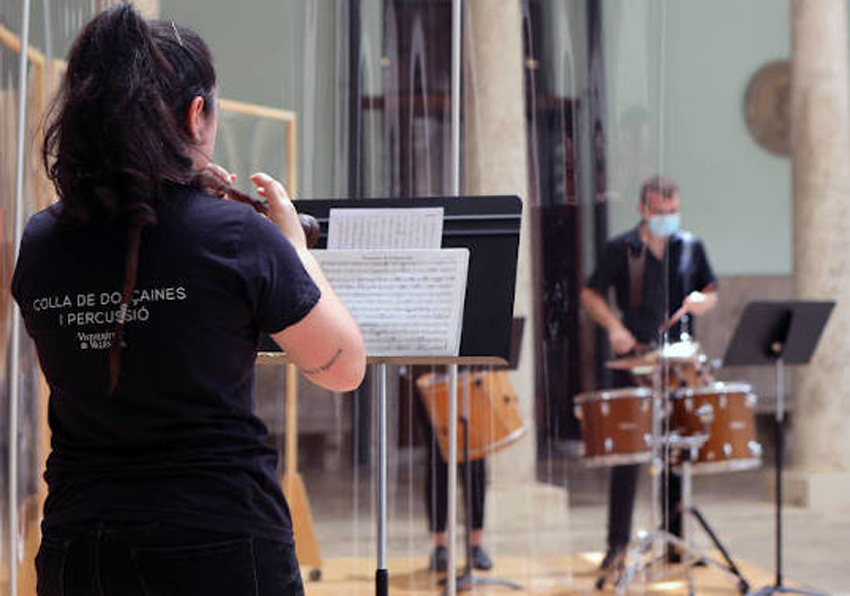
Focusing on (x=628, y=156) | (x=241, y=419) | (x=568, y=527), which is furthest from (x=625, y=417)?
(x=241, y=419)

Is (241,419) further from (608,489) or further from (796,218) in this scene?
(796,218)

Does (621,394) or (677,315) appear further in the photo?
(677,315)

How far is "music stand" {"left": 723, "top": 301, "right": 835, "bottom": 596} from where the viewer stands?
17.3 ft

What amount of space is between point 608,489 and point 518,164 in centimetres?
140

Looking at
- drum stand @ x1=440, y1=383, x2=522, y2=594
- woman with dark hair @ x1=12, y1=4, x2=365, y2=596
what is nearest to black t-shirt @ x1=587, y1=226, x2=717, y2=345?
drum stand @ x1=440, y1=383, x2=522, y2=594

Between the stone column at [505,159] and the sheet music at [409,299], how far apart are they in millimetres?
1674

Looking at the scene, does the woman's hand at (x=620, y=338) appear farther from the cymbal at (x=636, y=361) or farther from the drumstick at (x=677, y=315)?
the drumstick at (x=677, y=315)

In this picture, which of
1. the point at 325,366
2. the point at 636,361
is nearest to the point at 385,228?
the point at 325,366

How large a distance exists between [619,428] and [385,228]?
250cm

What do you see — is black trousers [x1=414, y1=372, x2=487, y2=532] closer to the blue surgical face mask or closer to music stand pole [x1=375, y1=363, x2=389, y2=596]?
the blue surgical face mask

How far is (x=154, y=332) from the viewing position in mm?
1753

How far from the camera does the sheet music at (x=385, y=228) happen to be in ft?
8.43

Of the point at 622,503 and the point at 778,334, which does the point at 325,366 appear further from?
the point at 778,334

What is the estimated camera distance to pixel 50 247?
1841 millimetres
